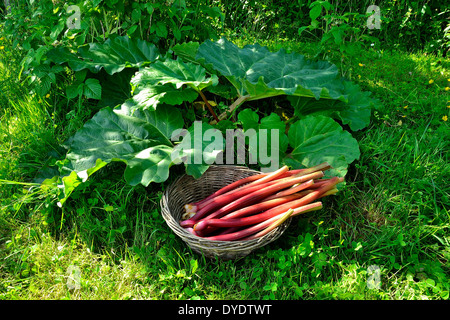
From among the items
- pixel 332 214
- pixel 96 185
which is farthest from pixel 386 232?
pixel 96 185

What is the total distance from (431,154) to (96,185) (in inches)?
90.2

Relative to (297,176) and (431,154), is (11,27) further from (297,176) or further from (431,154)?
(431,154)

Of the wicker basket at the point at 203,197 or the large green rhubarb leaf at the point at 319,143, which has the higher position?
the large green rhubarb leaf at the point at 319,143

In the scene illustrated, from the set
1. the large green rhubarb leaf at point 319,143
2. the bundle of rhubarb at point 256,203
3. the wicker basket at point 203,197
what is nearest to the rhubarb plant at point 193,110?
the large green rhubarb leaf at point 319,143

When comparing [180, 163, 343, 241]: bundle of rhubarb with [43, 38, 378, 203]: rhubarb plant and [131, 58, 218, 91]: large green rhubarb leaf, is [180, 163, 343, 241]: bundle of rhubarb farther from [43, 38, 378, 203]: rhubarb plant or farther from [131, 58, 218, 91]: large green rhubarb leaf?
[131, 58, 218, 91]: large green rhubarb leaf

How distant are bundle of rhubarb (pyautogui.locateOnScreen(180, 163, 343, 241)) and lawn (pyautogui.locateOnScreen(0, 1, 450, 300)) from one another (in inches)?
6.1

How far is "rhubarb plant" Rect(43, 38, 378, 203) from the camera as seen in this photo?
8.38 ft

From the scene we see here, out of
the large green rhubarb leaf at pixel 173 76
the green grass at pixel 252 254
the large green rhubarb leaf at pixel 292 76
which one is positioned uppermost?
the large green rhubarb leaf at pixel 173 76

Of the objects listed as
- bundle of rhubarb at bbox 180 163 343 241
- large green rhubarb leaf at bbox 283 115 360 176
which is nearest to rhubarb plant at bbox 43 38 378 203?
large green rhubarb leaf at bbox 283 115 360 176

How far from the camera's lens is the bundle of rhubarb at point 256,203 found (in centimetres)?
232

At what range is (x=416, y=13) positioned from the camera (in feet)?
15.8

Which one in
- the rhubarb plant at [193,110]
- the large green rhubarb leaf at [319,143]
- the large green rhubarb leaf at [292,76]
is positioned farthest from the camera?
the large green rhubarb leaf at [292,76]

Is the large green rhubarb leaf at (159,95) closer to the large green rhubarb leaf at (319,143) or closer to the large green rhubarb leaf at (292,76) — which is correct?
the large green rhubarb leaf at (292,76)

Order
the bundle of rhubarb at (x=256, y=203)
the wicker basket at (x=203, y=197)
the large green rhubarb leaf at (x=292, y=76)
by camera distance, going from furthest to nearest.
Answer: the large green rhubarb leaf at (x=292, y=76) → the bundle of rhubarb at (x=256, y=203) → the wicker basket at (x=203, y=197)
